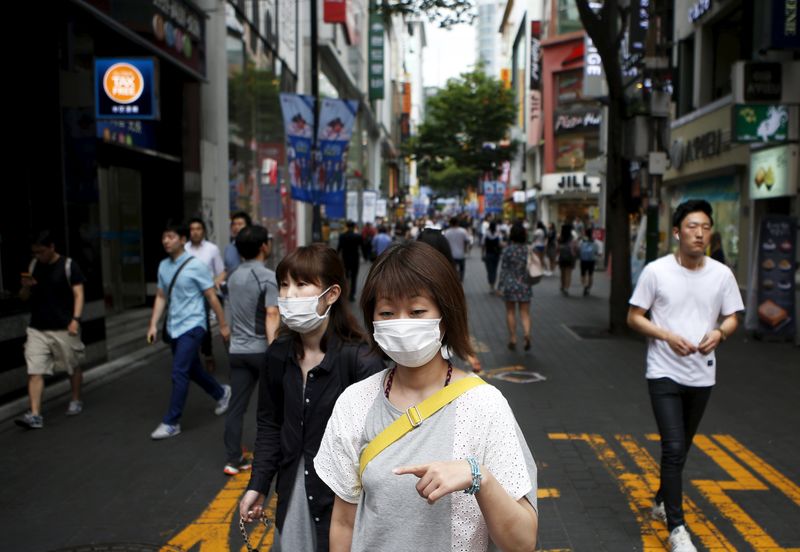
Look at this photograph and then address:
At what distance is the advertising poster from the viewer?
11.6 meters

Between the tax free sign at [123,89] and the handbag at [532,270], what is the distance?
18.2 ft

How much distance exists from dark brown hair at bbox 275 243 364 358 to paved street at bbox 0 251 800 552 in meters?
1.91

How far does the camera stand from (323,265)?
10.5 ft

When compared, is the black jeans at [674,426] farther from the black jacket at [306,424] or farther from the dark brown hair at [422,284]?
the dark brown hair at [422,284]

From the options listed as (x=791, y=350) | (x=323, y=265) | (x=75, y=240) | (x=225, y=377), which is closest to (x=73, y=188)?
(x=75, y=240)

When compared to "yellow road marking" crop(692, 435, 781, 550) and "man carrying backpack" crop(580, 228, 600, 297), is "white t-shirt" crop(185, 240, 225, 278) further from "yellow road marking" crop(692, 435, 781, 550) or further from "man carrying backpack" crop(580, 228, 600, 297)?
"man carrying backpack" crop(580, 228, 600, 297)

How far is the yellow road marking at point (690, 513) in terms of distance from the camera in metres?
4.33

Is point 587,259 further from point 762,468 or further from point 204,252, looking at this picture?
point 762,468

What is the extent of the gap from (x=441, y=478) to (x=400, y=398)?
1.38 ft

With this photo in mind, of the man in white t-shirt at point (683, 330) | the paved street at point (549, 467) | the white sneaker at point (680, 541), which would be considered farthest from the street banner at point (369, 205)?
the white sneaker at point (680, 541)

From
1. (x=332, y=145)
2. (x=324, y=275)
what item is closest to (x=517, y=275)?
(x=332, y=145)

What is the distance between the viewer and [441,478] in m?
1.60

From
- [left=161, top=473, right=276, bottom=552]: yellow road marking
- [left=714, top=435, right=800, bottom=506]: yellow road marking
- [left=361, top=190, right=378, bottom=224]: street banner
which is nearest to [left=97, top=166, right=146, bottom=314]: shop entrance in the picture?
[left=161, top=473, right=276, bottom=552]: yellow road marking

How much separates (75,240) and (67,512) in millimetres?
4926
